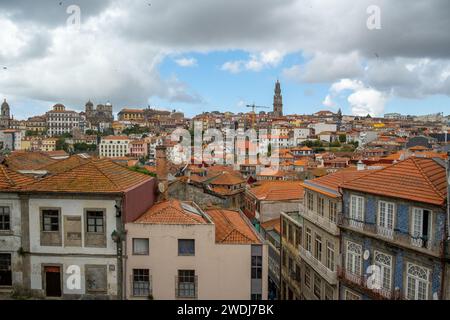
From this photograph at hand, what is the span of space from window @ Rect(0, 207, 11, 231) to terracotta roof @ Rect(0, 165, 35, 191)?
0.91m

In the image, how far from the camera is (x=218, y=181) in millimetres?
52562

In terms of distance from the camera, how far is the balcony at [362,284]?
584 inches

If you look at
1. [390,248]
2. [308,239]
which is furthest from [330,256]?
[390,248]

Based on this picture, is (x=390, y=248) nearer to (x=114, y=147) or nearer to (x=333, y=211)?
(x=333, y=211)

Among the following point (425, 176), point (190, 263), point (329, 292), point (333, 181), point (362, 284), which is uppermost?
point (425, 176)

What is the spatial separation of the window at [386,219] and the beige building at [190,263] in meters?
4.89

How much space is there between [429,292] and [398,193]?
3629mm

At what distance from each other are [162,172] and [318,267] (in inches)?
401

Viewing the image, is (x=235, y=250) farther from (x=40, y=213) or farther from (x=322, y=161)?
(x=322, y=161)

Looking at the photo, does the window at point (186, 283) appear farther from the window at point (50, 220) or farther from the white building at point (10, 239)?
the white building at point (10, 239)

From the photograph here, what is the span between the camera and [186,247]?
53.6ft
